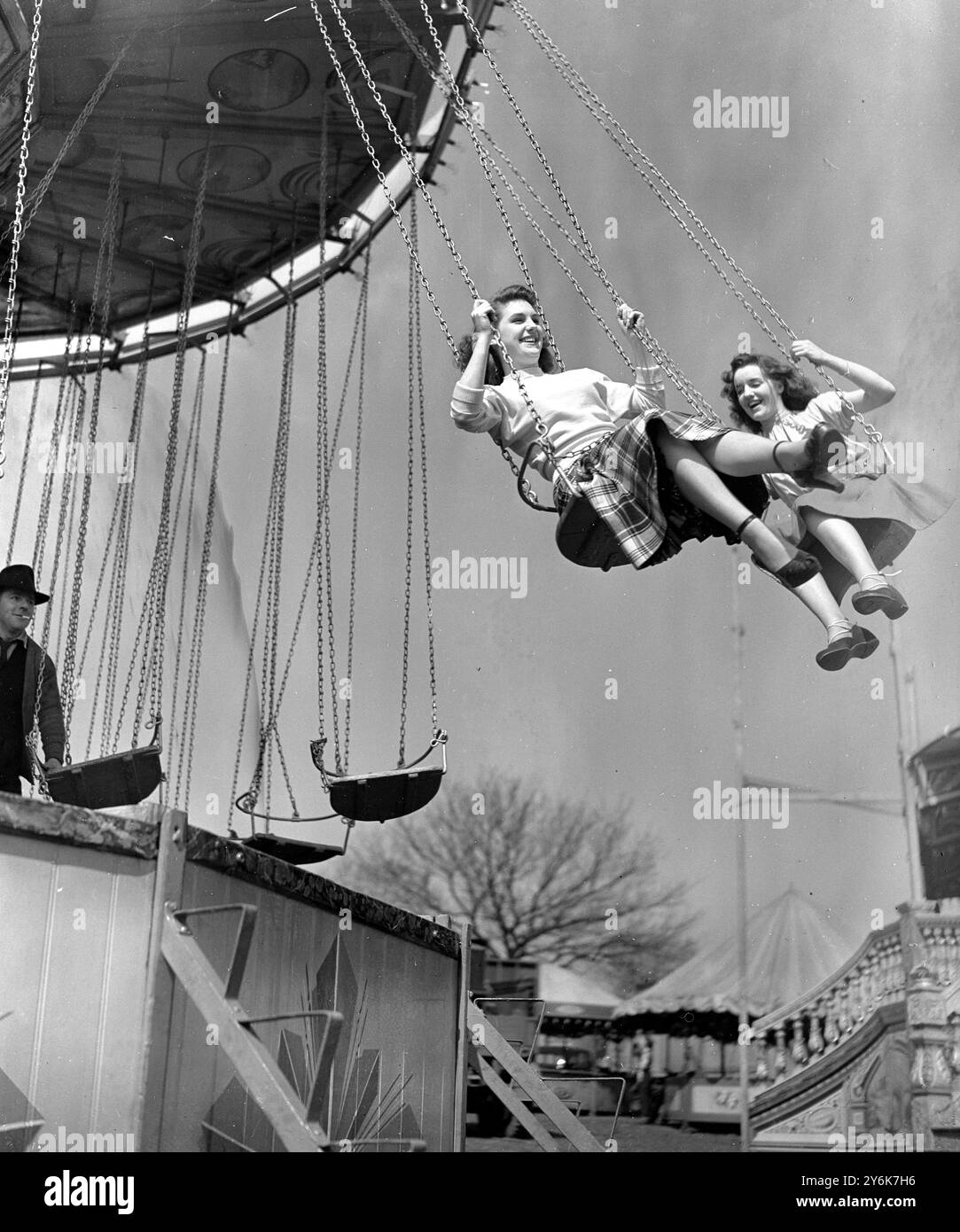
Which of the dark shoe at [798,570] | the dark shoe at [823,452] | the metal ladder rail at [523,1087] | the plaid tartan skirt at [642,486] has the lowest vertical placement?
the metal ladder rail at [523,1087]

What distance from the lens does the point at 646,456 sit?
4227 millimetres

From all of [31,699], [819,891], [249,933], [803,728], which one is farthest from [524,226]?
[249,933]

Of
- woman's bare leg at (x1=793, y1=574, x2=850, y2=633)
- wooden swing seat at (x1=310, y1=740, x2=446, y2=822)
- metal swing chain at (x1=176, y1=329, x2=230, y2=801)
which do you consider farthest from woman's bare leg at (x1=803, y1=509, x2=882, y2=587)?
metal swing chain at (x1=176, y1=329, x2=230, y2=801)

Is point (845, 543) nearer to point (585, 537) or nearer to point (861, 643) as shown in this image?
point (861, 643)

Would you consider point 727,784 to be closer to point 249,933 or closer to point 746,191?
point 746,191

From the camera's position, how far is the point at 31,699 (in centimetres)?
509

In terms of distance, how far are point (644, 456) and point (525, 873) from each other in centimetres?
1173

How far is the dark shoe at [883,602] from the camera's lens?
4.07 metres

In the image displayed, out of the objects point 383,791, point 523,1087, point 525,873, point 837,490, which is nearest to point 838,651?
point 837,490

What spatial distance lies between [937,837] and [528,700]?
3.78 m

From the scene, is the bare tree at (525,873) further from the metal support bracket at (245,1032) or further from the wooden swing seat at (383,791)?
the metal support bracket at (245,1032)

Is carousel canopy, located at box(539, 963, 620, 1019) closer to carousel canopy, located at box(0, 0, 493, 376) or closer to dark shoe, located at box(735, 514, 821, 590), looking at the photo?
carousel canopy, located at box(0, 0, 493, 376)

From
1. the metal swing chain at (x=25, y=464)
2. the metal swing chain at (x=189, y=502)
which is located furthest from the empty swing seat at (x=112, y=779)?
the metal swing chain at (x=25, y=464)

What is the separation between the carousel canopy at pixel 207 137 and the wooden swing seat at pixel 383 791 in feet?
9.74
